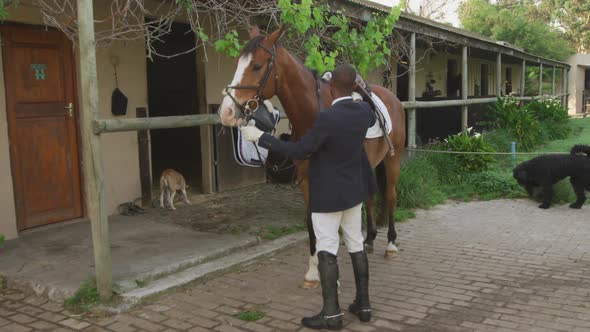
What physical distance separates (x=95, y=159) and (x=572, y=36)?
182ft

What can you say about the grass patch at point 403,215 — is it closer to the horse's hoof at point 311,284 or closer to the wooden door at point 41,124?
the horse's hoof at point 311,284

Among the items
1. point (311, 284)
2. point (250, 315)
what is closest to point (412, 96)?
point (311, 284)

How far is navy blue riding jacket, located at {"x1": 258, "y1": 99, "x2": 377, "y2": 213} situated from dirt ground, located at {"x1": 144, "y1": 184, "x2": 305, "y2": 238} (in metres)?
2.72

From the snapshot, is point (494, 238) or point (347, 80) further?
point (494, 238)

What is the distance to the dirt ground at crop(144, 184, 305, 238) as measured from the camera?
6753 millimetres

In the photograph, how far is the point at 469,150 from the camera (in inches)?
423

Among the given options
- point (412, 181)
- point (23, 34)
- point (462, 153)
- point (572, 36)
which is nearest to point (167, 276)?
point (23, 34)

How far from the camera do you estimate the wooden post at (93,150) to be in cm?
412

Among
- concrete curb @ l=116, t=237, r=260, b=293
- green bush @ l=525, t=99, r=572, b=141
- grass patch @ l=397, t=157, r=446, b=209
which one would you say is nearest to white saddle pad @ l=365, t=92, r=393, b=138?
concrete curb @ l=116, t=237, r=260, b=293

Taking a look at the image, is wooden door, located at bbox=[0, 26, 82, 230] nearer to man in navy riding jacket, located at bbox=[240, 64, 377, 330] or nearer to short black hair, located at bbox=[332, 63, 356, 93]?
man in navy riding jacket, located at bbox=[240, 64, 377, 330]

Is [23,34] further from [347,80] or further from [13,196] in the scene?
[347,80]

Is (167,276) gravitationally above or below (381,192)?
below

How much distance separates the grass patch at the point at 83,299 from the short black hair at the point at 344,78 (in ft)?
8.29

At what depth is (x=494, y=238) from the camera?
6.69m
